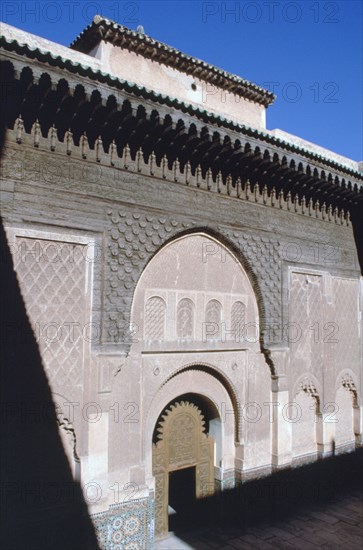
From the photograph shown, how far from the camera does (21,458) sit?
402 cm

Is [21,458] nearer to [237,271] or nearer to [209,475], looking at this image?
[209,475]

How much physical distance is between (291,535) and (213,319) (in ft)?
9.16

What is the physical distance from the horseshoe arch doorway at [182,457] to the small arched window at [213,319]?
0.84 m

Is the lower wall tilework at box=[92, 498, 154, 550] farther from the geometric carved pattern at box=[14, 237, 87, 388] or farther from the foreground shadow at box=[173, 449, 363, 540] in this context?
the geometric carved pattern at box=[14, 237, 87, 388]

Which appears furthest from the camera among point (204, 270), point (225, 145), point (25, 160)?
point (204, 270)

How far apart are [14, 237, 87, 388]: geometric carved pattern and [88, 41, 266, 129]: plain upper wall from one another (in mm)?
3034

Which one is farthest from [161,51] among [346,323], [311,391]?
[311,391]

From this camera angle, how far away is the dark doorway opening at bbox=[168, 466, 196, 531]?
5.74 m

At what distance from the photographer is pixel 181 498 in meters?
5.96

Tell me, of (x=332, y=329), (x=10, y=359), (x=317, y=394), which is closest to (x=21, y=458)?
(x=10, y=359)

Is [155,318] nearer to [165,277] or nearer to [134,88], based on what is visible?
[165,277]

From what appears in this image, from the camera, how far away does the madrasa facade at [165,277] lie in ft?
14.1

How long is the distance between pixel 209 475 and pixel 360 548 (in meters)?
1.89

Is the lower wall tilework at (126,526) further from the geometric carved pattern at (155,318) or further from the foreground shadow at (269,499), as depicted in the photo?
the geometric carved pattern at (155,318)
